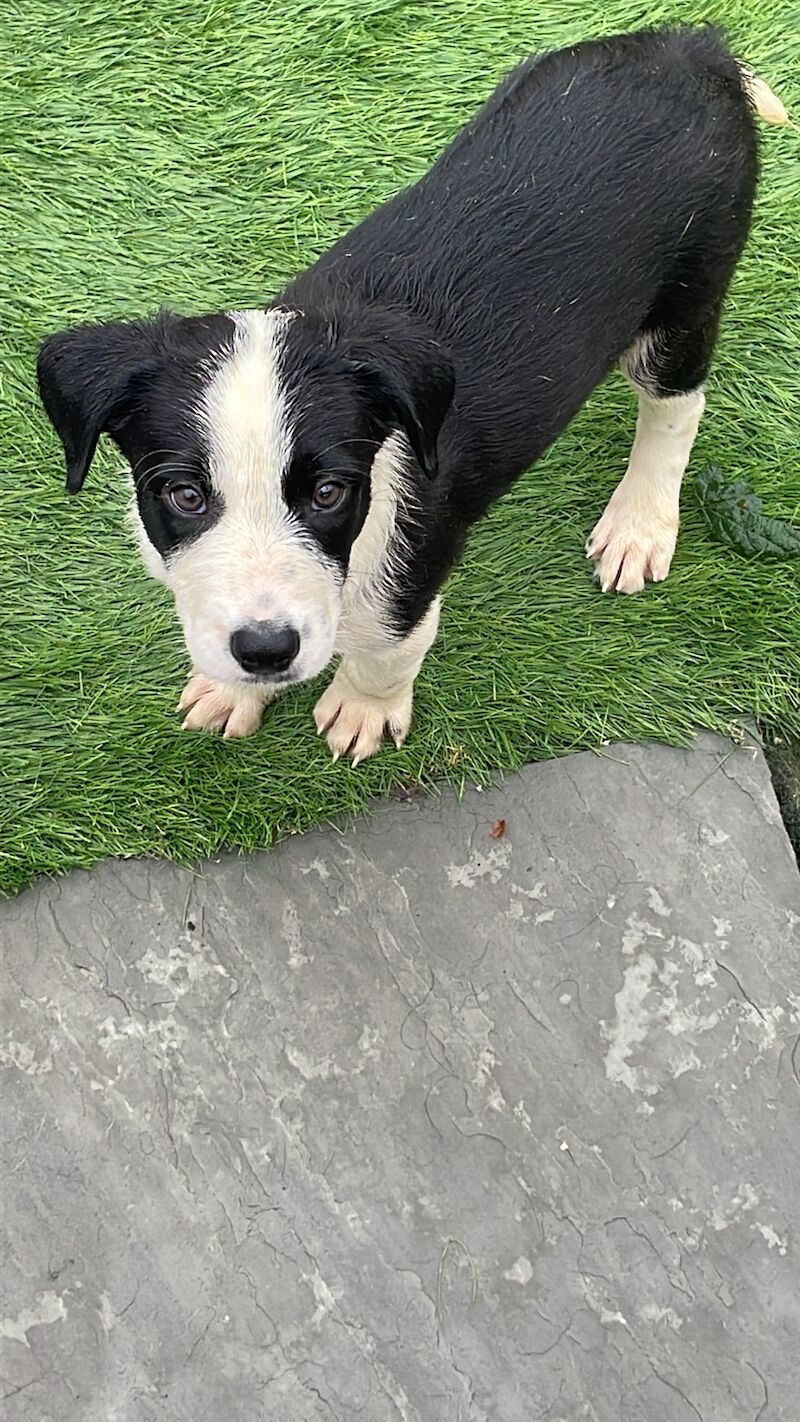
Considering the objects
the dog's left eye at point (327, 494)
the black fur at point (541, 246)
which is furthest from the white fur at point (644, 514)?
the dog's left eye at point (327, 494)

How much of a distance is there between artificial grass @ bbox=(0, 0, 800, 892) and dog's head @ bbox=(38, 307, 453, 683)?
1153mm

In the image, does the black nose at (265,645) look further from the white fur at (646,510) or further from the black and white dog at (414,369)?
the white fur at (646,510)

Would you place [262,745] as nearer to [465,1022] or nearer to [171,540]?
[465,1022]

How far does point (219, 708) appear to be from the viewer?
356cm

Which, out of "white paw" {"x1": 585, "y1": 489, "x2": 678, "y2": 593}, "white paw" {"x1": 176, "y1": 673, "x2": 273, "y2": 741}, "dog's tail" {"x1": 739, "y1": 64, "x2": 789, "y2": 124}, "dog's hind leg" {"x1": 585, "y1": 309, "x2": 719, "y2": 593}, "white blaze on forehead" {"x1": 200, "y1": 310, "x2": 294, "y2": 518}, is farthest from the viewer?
"white paw" {"x1": 585, "y1": 489, "x2": 678, "y2": 593}

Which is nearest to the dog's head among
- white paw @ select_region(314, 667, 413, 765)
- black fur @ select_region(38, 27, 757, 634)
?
black fur @ select_region(38, 27, 757, 634)

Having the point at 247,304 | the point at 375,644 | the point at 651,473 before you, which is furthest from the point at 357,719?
the point at 247,304

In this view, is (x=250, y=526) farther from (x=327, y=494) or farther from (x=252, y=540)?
(x=327, y=494)

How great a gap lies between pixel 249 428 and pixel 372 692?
4.08 ft

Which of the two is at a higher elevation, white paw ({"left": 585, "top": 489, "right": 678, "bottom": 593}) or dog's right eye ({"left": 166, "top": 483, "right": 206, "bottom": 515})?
dog's right eye ({"left": 166, "top": 483, "right": 206, "bottom": 515})

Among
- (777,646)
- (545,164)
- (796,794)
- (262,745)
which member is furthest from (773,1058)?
(545,164)

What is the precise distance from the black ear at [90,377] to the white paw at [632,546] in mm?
1792

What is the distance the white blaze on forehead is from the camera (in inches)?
89.0

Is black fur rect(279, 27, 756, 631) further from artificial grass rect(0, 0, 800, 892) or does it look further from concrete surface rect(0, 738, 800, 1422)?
concrete surface rect(0, 738, 800, 1422)
